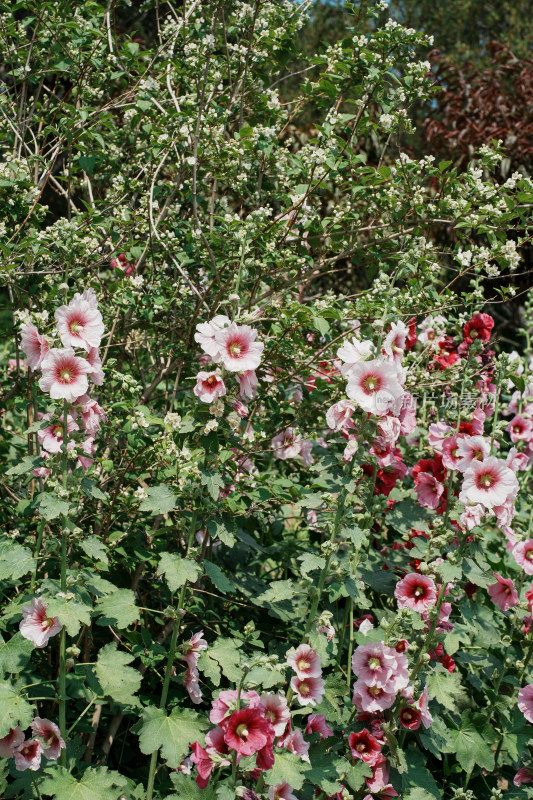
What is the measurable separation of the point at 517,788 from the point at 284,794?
115 centimetres

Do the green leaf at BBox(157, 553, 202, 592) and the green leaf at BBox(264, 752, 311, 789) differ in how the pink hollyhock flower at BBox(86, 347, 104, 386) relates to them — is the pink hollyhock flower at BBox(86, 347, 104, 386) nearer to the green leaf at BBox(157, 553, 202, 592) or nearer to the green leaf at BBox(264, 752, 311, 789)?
the green leaf at BBox(157, 553, 202, 592)

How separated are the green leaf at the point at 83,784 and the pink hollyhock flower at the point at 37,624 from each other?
12.1 inches

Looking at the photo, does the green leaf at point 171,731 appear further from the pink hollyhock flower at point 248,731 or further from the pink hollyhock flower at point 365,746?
the pink hollyhock flower at point 365,746

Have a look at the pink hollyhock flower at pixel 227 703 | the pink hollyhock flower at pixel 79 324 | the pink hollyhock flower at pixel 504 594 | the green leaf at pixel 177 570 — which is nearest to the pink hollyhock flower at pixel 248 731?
the pink hollyhock flower at pixel 227 703

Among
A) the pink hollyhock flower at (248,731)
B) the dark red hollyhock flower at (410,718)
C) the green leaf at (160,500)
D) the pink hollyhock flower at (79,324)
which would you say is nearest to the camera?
the pink hollyhock flower at (248,731)

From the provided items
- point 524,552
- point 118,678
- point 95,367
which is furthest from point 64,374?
point 524,552

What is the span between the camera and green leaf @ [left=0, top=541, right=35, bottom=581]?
6.08ft

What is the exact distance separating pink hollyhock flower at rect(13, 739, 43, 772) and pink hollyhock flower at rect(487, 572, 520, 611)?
147 cm

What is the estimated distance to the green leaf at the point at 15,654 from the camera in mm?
1919

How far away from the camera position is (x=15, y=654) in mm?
1939

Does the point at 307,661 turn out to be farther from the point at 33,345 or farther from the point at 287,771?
the point at 33,345

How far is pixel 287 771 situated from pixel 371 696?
1.27 ft

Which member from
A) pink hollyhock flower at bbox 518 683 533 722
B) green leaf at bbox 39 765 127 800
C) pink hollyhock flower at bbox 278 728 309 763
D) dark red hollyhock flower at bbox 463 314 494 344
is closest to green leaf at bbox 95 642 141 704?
green leaf at bbox 39 765 127 800

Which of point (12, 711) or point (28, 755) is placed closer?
point (12, 711)
